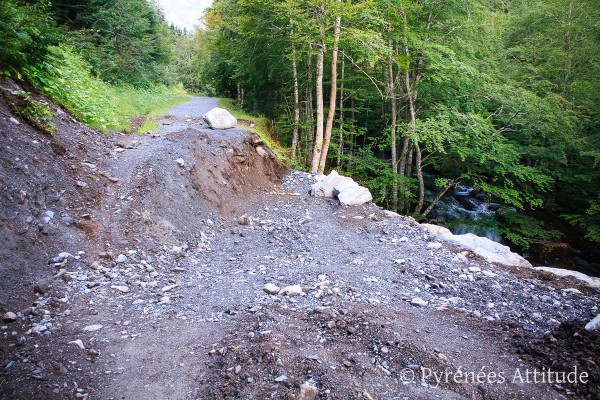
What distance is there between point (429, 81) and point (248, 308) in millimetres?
12381

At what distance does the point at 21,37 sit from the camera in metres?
5.71

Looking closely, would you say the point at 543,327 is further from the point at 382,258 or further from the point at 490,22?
the point at 490,22

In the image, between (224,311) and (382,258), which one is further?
(382,258)

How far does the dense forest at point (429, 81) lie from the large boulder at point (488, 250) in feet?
15.1

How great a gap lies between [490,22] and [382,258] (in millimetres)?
15943

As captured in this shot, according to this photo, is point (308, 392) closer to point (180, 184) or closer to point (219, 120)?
point (180, 184)

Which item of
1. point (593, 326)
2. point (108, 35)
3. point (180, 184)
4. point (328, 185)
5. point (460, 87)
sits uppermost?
point (108, 35)

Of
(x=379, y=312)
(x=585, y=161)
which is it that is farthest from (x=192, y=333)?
(x=585, y=161)

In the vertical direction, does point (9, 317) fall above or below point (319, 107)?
below

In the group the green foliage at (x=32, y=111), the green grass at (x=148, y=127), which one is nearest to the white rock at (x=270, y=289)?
the green foliage at (x=32, y=111)

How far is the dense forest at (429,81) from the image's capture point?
10352 mm

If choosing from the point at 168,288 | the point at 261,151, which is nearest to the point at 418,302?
the point at 168,288

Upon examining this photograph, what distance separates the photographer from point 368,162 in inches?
578

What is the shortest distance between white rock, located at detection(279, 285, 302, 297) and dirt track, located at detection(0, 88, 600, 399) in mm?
82
